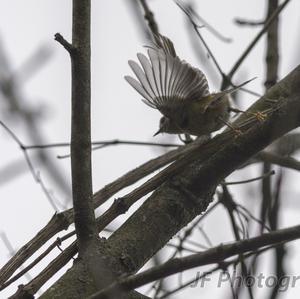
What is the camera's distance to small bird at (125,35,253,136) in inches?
104

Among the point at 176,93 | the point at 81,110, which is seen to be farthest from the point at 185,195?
the point at 176,93

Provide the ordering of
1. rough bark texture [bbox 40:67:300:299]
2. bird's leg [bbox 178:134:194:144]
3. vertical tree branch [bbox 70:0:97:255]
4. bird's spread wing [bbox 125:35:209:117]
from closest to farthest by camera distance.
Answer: vertical tree branch [bbox 70:0:97:255] < rough bark texture [bbox 40:67:300:299] < bird's spread wing [bbox 125:35:209:117] < bird's leg [bbox 178:134:194:144]

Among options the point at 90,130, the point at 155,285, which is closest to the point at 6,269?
the point at 90,130

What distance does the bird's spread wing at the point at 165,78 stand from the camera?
2.60 m

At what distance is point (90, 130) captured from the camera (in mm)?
1955

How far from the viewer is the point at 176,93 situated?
122 inches

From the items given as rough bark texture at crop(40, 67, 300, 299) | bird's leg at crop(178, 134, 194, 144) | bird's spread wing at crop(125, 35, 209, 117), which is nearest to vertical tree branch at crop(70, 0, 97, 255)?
rough bark texture at crop(40, 67, 300, 299)

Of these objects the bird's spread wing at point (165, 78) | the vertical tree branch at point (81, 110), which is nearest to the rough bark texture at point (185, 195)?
the vertical tree branch at point (81, 110)

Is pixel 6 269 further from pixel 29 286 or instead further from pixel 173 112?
pixel 173 112

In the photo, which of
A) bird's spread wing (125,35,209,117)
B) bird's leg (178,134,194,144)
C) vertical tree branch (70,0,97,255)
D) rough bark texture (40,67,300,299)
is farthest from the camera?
bird's leg (178,134,194,144)

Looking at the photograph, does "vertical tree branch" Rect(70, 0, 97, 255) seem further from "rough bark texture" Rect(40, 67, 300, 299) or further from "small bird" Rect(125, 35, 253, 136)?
"small bird" Rect(125, 35, 253, 136)

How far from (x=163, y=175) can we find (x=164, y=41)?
1.76ft

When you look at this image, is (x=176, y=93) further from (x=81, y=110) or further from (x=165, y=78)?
(x=81, y=110)

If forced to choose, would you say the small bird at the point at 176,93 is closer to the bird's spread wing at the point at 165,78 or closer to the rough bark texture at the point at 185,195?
the bird's spread wing at the point at 165,78
